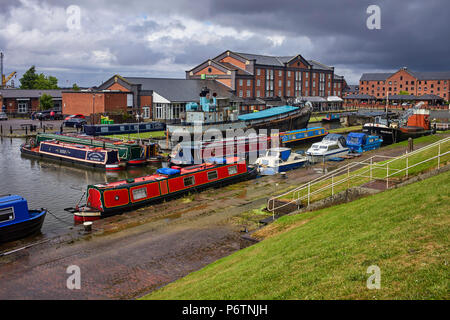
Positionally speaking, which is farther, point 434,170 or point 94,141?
point 94,141

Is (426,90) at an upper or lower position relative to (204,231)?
upper

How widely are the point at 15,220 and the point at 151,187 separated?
25.1 feet

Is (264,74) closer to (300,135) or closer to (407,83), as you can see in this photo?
(300,135)

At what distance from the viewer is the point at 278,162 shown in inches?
1348

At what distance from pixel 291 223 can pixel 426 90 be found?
5524 inches

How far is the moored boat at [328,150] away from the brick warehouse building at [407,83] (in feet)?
349

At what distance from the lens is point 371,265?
361 inches

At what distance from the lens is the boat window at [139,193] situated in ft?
77.6

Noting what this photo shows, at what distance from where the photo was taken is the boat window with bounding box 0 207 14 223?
18.8m
